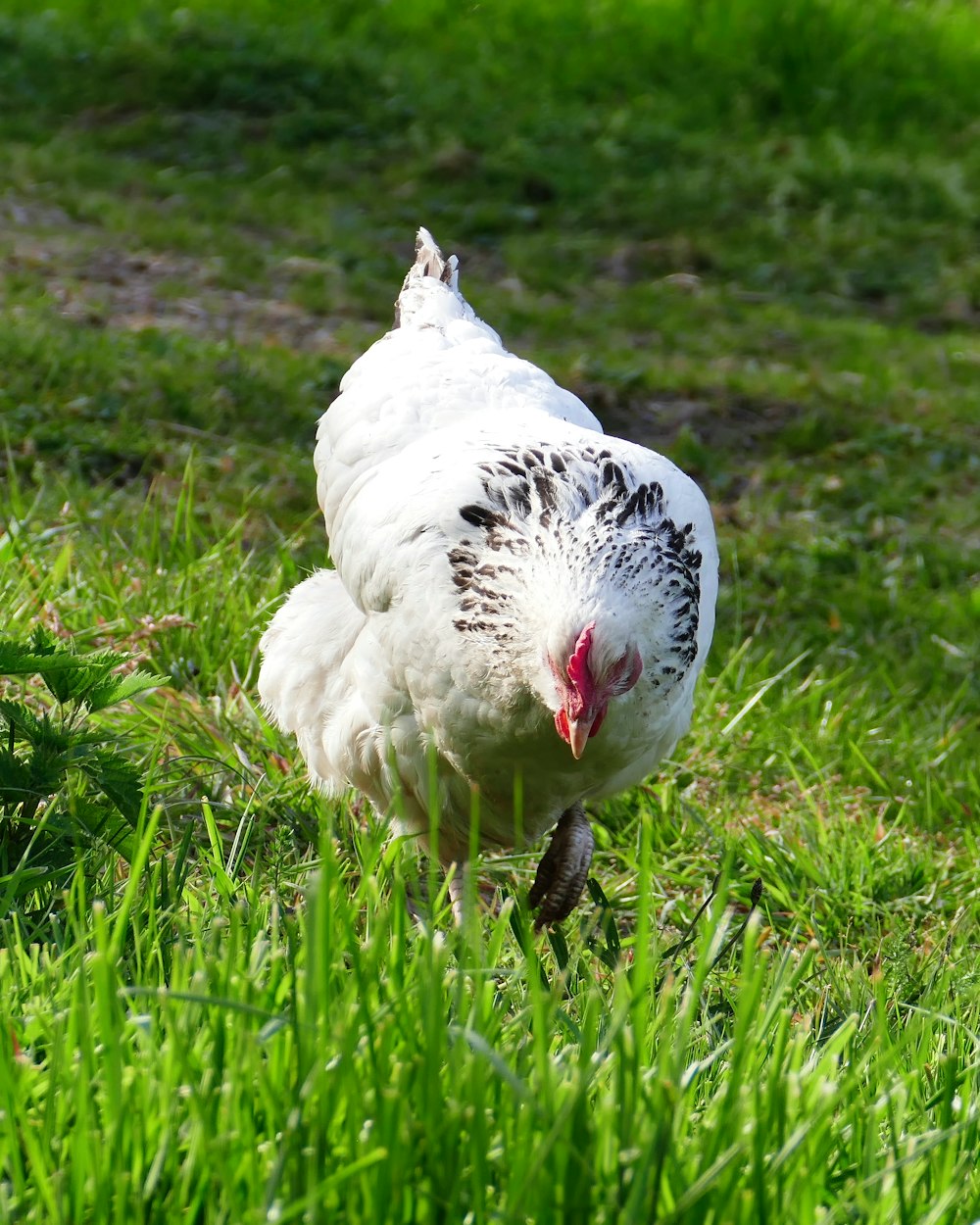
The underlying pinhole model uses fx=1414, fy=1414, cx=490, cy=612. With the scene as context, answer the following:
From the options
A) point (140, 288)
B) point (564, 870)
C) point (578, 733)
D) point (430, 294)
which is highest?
point (430, 294)

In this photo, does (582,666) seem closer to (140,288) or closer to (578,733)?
(578,733)

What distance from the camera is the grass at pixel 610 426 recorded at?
1.63 metres

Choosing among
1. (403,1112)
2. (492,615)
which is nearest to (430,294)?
(492,615)

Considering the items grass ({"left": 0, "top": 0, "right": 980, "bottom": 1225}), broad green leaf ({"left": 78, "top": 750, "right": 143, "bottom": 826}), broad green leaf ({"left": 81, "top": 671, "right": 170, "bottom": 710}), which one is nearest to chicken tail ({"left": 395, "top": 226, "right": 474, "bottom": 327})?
grass ({"left": 0, "top": 0, "right": 980, "bottom": 1225})

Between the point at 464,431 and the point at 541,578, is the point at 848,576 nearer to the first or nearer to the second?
the point at 464,431

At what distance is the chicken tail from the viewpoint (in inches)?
158

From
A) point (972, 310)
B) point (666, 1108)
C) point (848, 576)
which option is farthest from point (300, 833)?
point (972, 310)

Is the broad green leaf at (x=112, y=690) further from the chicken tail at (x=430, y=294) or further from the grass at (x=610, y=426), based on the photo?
the chicken tail at (x=430, y=294)

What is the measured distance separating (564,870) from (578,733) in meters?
0.84

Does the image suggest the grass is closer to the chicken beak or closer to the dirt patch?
the dirt patch

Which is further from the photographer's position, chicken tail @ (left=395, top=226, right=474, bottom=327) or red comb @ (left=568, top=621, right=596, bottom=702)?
chicken tail @ (left=395, top=226, right=474, bottom=327)

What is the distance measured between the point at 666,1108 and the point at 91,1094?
2.30ft

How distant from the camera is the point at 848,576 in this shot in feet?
18.5

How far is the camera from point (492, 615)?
8.90 ft
